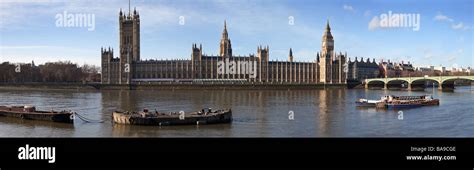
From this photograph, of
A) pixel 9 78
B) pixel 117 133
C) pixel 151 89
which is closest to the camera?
pixel 117 133

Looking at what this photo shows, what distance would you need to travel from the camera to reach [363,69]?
128125 mm

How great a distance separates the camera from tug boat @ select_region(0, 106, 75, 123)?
80.2 ft

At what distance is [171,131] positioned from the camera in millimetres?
20609

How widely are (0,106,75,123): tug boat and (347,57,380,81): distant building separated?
99.3 meters

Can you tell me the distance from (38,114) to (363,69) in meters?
114

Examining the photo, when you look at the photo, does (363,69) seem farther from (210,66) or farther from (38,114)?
(38,114)
